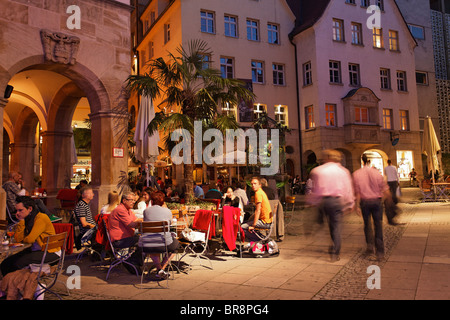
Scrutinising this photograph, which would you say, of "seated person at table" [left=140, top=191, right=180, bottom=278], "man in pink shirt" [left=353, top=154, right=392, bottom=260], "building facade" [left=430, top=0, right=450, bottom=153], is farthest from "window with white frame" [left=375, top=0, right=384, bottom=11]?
"seated person at table" [left=140, top=191, right=180, bottom=278]

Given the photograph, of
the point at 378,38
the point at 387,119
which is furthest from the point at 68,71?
the point at 378,38

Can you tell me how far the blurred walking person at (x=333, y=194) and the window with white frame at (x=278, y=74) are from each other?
2136 cm

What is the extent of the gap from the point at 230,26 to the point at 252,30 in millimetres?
1723

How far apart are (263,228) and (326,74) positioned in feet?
70.1

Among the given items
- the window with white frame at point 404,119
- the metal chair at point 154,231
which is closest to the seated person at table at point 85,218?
the metal chair at point 154,231

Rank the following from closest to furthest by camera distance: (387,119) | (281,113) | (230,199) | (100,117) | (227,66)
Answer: (230,199), (100,117), (227,66), (281,113), (387,119)

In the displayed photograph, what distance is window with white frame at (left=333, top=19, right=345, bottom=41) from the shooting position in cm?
2731

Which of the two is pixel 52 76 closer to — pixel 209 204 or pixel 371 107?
pixel 209 204

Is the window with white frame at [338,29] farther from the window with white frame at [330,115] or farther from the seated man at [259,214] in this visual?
the seated man at [259,214]

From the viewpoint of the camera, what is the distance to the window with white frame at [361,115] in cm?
2721

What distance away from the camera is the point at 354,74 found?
2800cm

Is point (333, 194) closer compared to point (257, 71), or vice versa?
point (333, 194)

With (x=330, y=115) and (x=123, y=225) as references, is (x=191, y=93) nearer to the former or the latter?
(x=123, y=225)

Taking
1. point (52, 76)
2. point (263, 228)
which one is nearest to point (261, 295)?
point (263, 228)
